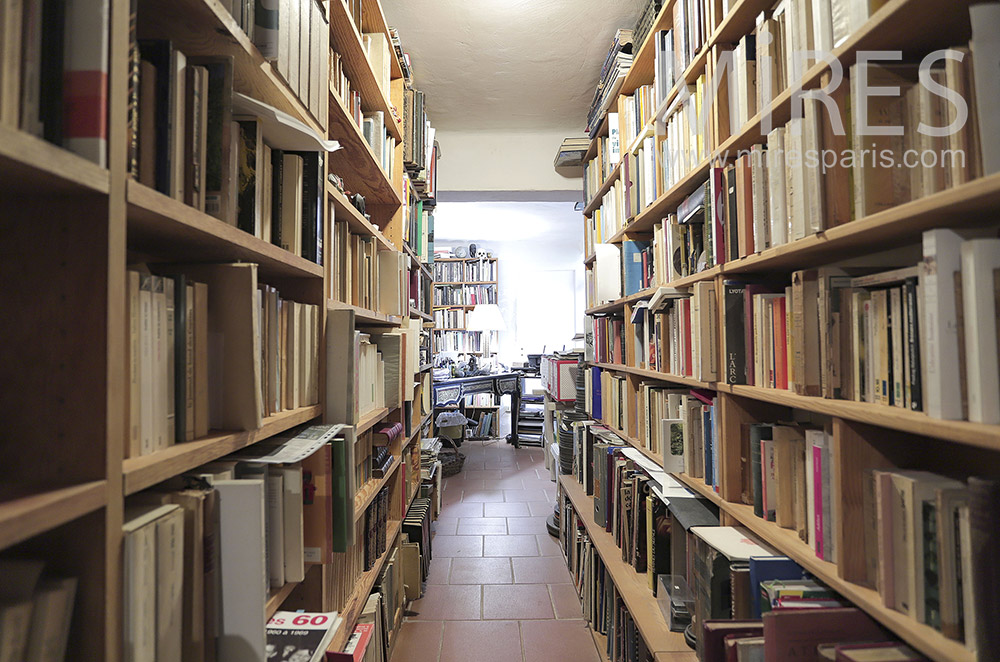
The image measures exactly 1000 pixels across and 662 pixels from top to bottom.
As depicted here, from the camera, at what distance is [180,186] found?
0.73 metres

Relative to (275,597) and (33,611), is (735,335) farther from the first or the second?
(33,611)

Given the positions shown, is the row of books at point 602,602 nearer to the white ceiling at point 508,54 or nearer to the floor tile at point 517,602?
the floor tile at point 517,602

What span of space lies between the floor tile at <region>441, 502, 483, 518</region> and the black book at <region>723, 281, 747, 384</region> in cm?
278

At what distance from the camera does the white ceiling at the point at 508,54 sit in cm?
237

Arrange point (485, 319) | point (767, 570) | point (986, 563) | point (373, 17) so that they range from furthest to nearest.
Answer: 1. point (485, 319)
2. point (373, 17)
3. point (767, 570)
4. point (986, 563)

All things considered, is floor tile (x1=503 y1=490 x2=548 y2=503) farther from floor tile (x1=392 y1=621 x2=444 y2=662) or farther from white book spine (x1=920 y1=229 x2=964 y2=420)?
white book spine (x1=920 y1=229 x2=964 y2=420)

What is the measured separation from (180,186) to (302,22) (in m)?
0.59

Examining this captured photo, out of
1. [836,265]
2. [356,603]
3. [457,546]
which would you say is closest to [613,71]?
[836,265]

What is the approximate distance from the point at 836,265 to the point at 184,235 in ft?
4.17

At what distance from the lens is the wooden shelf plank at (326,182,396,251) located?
4.44 feet

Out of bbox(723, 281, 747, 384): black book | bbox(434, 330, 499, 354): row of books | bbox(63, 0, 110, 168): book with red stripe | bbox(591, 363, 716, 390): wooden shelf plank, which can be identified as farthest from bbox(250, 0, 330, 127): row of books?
bbox(434, 330, 499, 354): row of books

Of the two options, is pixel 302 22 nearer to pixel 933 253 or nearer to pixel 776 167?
pixel 776 167

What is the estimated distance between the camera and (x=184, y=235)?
76cm

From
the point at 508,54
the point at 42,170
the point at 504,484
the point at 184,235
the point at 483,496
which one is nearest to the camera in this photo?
the point at 42,170
